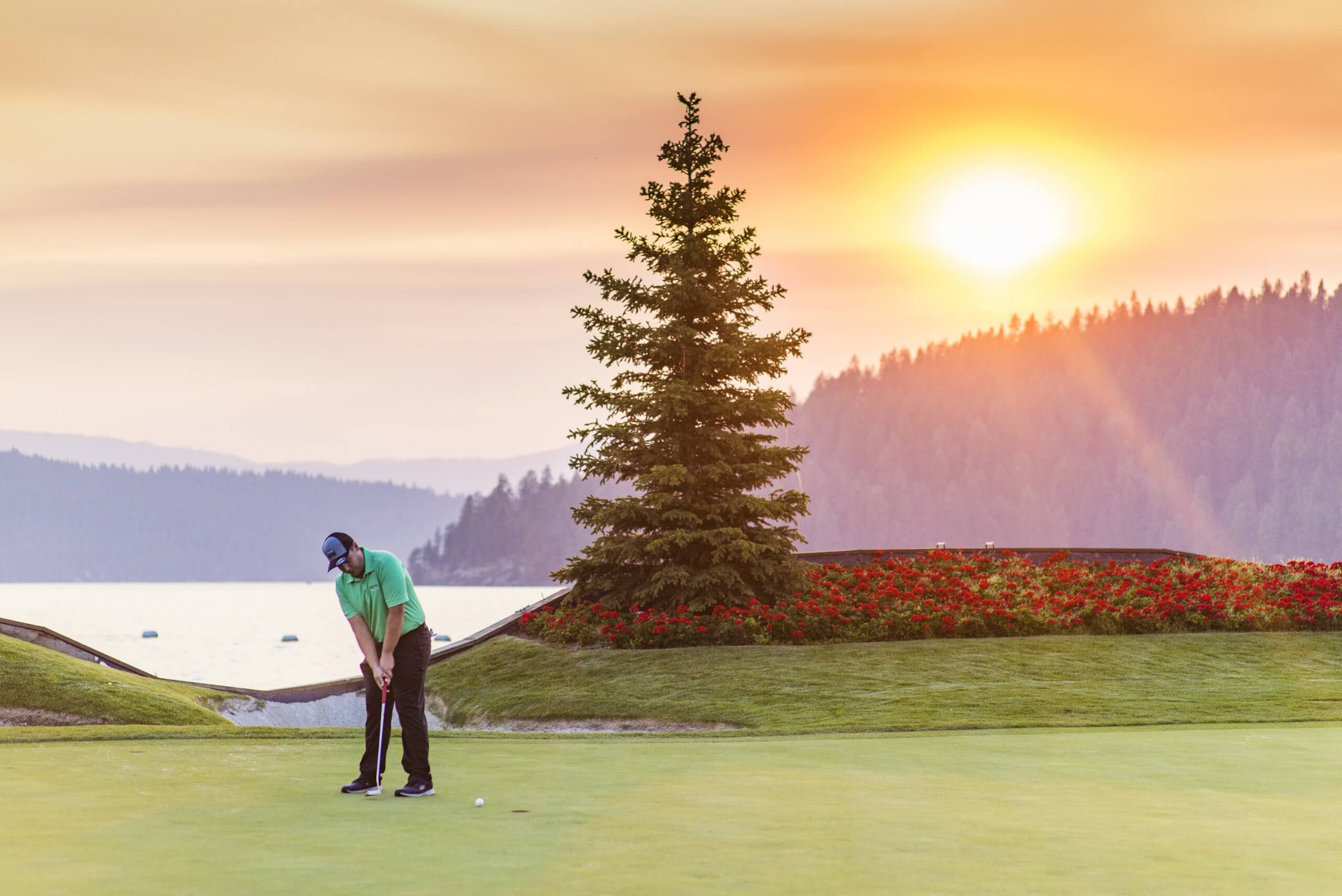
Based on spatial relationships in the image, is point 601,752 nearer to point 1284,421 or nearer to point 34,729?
point 34,729

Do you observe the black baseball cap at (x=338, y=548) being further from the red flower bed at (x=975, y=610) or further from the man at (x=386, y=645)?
the red flower bed at (x=975, y=610)

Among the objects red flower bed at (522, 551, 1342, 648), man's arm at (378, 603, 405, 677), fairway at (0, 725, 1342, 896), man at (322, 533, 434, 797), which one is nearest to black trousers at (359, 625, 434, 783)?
man at (322, 533, 434, 797)

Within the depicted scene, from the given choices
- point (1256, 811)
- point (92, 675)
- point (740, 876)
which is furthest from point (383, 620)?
point (92, 675)

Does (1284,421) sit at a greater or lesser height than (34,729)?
greater

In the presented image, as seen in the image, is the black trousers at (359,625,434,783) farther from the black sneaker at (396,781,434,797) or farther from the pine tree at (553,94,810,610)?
the pine tree at (553,94,810,610)

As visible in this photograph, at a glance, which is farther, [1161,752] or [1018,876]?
[1161,752]

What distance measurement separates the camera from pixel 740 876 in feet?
26.3

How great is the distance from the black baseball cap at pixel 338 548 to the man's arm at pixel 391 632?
0.57 metres

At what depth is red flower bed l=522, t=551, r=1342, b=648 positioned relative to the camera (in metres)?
26.9

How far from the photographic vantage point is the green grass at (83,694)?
914 inches

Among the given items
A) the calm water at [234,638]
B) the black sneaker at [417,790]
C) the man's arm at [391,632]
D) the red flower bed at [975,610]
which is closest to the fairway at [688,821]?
the black sneaker at [417,790]

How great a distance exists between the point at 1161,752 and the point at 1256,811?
420 centimetres

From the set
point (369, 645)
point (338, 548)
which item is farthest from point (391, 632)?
point (338, 548)

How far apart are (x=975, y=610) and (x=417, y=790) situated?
18.1 m
